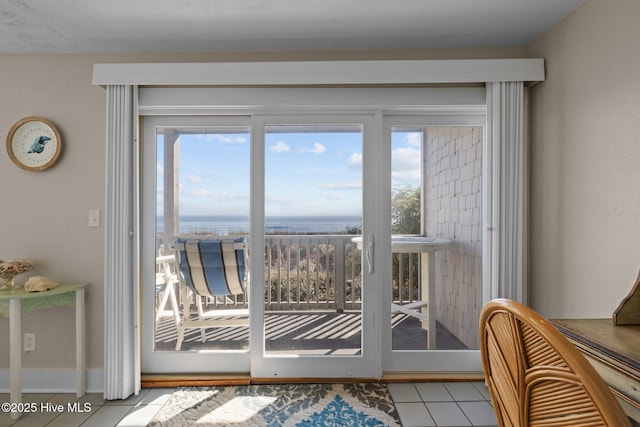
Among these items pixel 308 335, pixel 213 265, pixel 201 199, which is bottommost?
pixel 308 335

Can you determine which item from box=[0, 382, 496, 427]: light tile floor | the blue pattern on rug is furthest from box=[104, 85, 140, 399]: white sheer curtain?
the blue pattern on rug

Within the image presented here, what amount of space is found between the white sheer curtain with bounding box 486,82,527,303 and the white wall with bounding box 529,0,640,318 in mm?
154

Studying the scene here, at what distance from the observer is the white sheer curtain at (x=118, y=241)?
2449mm

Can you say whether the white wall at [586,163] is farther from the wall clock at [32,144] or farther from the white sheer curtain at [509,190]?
the wall clock at [32,144]

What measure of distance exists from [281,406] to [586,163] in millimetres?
2350

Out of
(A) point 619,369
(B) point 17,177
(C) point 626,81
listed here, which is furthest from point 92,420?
(C) point 626,81

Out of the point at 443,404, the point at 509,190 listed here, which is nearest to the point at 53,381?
the point at 443,404

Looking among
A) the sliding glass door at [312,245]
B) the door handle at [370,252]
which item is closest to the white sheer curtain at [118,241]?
the sliding glass door at [312,245]

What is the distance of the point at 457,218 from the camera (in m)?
2.70

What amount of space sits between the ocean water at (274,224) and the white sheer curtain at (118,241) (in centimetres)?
32

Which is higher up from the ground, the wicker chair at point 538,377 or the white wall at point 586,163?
the white wall at point 586,163

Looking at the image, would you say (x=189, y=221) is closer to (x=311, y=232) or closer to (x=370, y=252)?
(x=311, y=232)

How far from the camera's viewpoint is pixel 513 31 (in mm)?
2383

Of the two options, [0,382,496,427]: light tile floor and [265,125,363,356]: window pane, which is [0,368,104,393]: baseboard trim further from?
[265,125,363,356]: window pane
